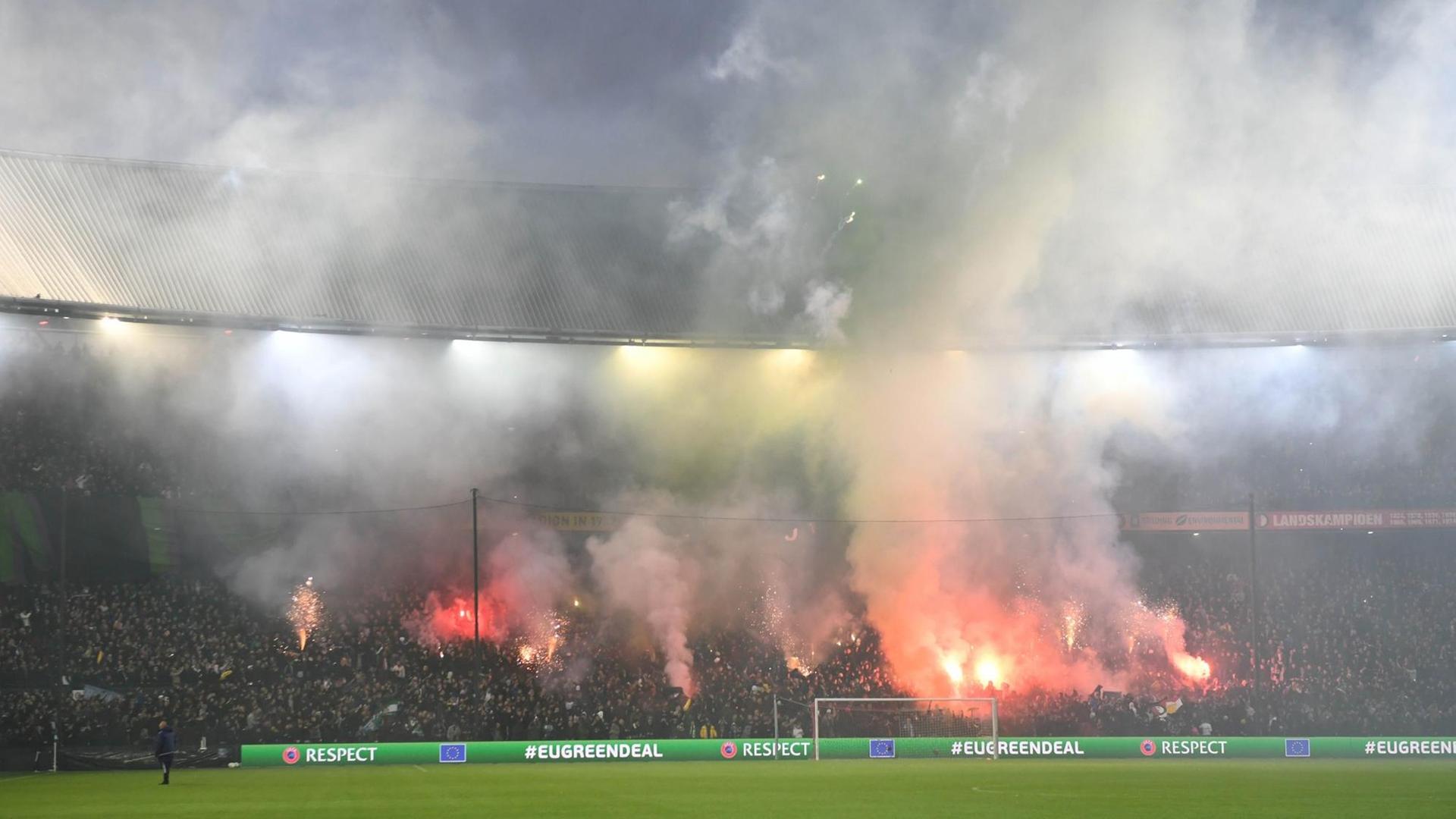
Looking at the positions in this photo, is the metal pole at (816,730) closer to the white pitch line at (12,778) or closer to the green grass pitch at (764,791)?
the green grass pitch at (764,791)

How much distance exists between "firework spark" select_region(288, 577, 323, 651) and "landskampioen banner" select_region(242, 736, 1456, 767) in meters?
7.59

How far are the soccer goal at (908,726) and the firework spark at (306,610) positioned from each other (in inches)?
592

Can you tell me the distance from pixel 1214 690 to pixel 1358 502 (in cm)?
938

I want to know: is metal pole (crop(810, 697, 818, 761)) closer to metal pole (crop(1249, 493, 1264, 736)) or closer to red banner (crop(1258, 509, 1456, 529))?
metal pole (crop(1249, 493, 1264, 736))

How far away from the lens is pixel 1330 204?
38.5 metres

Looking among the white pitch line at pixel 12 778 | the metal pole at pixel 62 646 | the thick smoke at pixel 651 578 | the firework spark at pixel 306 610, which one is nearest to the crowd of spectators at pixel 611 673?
the metal pole at pixel 62 646

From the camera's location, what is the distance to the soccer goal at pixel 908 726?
3195 cm

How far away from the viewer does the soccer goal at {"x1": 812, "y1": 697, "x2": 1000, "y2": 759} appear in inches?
1258

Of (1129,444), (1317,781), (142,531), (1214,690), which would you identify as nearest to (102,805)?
(142,531)

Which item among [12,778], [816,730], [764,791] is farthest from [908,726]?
[12,778]

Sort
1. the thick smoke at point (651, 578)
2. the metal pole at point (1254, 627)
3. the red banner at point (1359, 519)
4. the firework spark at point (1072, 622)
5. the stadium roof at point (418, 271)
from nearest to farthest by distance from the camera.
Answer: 1. the metal pole at point (1254, 627)
2. the stadium roof at point (418, 271)
3. the thick smoke at point (651, 578)
4. the firework spark at point (1072, 622)
5. the red banner at point (1359, 519)

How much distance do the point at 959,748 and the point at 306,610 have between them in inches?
763

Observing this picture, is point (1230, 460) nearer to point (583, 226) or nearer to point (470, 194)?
point (583, 226)

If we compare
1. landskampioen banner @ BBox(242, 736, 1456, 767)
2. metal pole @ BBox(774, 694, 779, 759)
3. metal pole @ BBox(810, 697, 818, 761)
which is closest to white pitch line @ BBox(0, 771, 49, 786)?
landskampioen banner @ BBox(242, 736, 1456, 767)
